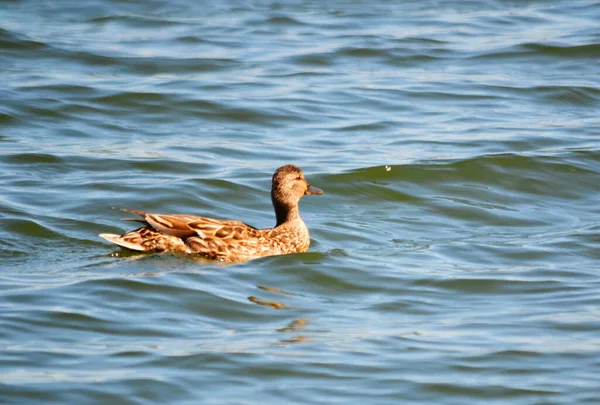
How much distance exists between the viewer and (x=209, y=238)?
10.4 metres

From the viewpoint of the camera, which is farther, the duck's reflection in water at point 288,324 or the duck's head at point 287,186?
the duck's head at point 287,186

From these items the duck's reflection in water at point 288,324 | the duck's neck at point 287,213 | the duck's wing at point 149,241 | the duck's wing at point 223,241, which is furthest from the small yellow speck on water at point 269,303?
the duck's neck at point 287,213

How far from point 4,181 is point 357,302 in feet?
17.4

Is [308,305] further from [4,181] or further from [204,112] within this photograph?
[204,112]

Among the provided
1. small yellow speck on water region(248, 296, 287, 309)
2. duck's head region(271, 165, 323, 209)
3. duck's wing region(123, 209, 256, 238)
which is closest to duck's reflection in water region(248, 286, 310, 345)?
small yellow speck on water region(248, 296, 287, 309)

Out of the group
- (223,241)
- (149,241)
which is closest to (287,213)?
(223,241)

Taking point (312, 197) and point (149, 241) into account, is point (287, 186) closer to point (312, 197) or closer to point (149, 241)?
point (149, 241)

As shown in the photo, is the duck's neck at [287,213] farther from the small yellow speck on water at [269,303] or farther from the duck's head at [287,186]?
the small yellow speck on water at [269,303]

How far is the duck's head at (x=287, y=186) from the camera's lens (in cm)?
1098

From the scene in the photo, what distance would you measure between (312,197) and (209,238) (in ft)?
9.03

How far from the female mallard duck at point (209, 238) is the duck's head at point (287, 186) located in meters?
0.28

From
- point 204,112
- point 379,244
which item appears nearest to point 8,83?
point 204,112

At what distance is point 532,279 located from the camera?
9.91 m

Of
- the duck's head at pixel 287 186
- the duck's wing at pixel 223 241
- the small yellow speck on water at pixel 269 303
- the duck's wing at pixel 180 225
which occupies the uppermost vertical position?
the duck's head at pixel 287 186
